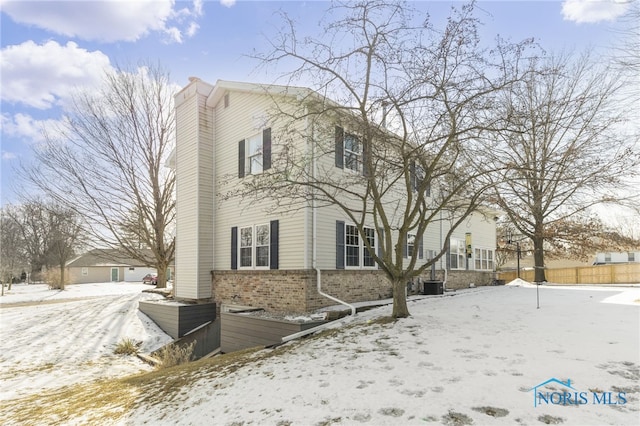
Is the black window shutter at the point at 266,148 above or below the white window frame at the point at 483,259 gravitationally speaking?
above

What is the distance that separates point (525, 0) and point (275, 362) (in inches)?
351

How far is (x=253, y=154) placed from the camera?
1238cm

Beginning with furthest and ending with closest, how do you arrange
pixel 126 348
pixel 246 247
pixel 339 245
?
pixel 246 247 < pixel 339 245 < pixel 126 348

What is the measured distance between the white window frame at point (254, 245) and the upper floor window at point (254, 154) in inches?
73.8

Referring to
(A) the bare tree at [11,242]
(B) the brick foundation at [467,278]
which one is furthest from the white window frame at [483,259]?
(A) the bare tree at [11,242]

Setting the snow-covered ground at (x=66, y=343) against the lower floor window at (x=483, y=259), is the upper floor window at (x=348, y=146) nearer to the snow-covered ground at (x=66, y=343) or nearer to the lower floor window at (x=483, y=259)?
the snow-covered ground at (x=66, y=343)

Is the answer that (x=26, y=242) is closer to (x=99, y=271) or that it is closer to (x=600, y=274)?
(x=99, y=271)

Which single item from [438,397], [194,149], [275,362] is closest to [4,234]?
[194,149]

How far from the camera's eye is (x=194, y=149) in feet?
45.4

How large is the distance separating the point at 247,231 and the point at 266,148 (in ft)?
9.55

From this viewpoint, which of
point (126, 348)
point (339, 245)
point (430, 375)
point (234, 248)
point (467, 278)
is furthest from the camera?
point (467, 278)

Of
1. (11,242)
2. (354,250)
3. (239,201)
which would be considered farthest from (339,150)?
(11,242)

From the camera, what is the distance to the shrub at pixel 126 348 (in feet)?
33.9

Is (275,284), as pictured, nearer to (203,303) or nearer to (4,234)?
(203,303)
